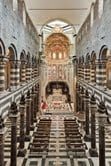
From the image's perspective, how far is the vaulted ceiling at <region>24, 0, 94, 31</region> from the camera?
76.2ft

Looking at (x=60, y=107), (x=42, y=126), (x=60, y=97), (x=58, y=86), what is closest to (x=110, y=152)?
(x=42, y=126)

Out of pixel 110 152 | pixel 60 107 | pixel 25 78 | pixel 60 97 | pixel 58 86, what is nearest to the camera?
pixel 110 152

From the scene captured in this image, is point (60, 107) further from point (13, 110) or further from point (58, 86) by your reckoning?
point (13, 110)

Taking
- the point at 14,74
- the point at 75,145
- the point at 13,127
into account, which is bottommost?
the point at 75,145

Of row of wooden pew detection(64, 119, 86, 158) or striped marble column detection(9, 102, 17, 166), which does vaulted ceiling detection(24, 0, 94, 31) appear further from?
striped marble column detection(9, 102, 17, 166)

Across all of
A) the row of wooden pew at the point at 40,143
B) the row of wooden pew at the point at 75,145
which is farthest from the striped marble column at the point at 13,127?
the row of wooden pew at the point at 75,145

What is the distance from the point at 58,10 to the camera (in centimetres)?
2625

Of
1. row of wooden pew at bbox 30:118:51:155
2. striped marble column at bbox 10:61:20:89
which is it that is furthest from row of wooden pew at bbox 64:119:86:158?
striped marble column at bbox 10:61:20:89

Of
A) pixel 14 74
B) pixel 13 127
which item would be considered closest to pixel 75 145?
pixel 13 127

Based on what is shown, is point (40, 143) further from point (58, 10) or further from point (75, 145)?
point (58, 10)

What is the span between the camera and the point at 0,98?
9.74 meters

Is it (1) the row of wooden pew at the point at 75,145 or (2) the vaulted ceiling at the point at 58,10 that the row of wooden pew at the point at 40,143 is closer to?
(1) the row of wooden pew at the point at 75,145

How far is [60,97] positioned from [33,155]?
2741 cm

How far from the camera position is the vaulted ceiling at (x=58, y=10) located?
23.2 meters
